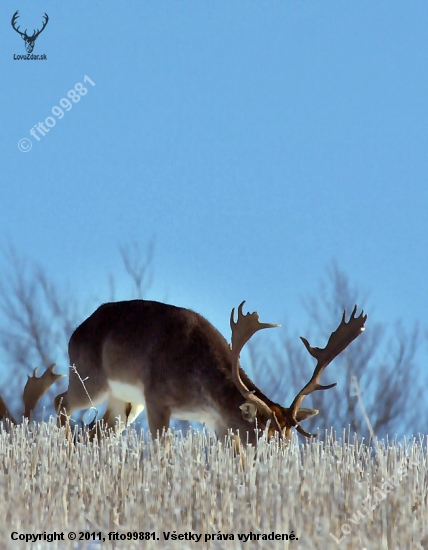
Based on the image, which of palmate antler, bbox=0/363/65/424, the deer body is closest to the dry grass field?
the deer body

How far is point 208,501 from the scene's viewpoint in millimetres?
4949

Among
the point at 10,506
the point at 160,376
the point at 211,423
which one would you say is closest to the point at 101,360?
the point at 160,376

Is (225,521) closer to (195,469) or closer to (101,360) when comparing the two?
(195,469)

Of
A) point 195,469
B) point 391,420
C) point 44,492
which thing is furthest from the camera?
point 391,420

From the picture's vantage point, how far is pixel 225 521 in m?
4.66

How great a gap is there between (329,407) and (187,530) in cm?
905

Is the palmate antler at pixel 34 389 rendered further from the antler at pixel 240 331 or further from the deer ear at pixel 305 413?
the deer ear at pixel 305 413

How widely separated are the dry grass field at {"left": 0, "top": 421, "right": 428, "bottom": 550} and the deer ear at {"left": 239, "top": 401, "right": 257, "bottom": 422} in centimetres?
76

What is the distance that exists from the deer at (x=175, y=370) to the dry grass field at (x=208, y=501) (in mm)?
936

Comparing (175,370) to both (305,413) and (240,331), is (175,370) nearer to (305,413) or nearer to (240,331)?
(240,331)

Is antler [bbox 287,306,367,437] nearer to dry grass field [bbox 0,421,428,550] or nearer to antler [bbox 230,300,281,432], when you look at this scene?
antler [bbox 230,300,281,432]

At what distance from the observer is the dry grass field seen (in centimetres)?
448

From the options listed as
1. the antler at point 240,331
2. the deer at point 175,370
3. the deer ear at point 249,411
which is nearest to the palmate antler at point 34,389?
the deer at point 175,370

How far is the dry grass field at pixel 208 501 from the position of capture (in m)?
4.48
